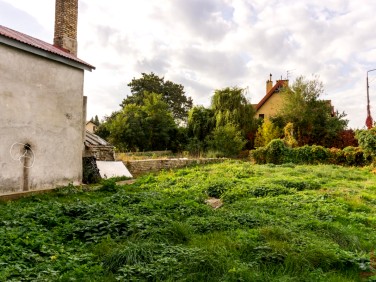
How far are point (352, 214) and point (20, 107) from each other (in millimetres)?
A: 9458

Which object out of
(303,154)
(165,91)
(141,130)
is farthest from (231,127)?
(165,91)

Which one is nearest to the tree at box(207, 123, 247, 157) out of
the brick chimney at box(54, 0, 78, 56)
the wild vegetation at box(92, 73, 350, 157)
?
the wild vegetation at box(92, 73, 350, 157)

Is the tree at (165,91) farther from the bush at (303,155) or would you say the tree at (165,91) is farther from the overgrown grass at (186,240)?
the overgrown grass at (186,240)

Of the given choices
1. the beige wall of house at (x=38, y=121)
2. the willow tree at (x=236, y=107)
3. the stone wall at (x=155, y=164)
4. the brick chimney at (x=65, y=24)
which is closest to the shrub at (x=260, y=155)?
the stone wall at (x=155, y=164)

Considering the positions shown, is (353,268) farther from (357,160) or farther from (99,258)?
(357,160)

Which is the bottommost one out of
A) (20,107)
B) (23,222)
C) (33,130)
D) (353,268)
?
(353,268)

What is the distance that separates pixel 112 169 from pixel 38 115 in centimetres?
484

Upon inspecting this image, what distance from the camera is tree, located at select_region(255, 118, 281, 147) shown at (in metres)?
25.8

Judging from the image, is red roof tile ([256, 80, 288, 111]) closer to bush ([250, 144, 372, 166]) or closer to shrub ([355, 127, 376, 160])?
bush ([250, 144, 372, 166])

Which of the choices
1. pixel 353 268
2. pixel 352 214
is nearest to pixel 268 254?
pixel 353 268

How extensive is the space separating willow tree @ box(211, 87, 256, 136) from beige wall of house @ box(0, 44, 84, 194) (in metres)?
16.8

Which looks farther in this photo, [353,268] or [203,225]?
[203,225]

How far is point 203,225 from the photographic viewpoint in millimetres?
6262

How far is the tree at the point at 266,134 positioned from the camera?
25827 millimetres
